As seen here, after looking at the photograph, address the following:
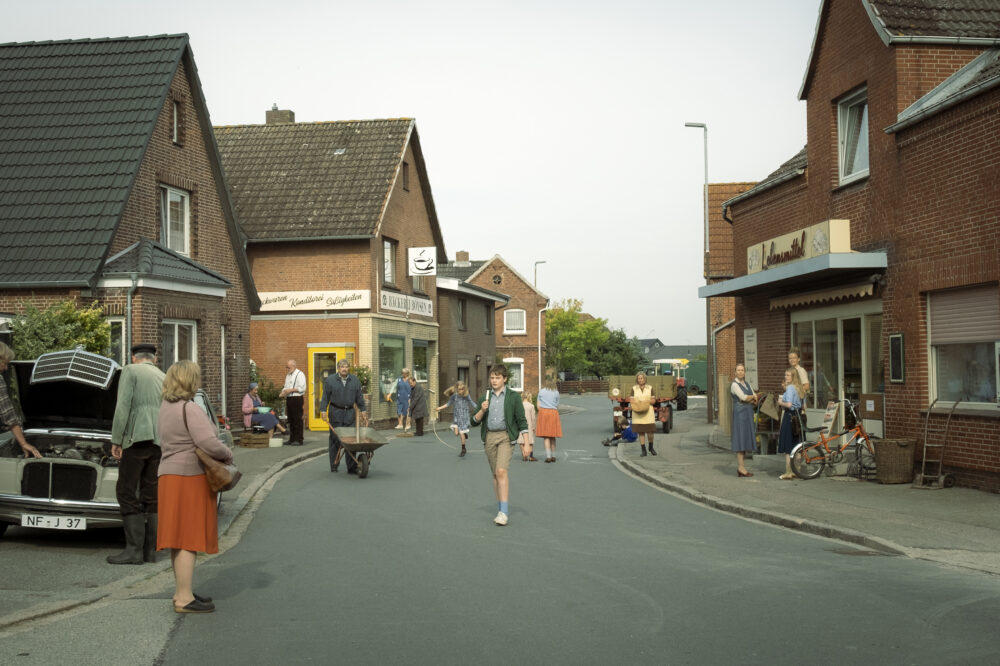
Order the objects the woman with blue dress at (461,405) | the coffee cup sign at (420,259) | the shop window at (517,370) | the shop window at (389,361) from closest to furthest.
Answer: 1. the woman with blue dress at (461,405)
2. the shop window at (389,361)
3. the coffee cup sign at (420,259)
4. the shop window at (517,370)

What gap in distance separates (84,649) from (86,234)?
15074mm

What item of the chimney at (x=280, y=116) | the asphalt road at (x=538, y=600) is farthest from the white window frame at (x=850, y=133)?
the chimney at (x=280, y=116)

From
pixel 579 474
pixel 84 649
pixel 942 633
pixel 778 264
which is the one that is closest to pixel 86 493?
pixel 84 649

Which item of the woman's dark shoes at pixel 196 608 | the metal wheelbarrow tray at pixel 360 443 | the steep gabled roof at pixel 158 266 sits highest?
the steep gabled roof at pixel 158 266

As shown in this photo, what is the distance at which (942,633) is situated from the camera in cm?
639

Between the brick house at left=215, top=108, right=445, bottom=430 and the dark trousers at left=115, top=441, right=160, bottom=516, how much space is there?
21644 mm

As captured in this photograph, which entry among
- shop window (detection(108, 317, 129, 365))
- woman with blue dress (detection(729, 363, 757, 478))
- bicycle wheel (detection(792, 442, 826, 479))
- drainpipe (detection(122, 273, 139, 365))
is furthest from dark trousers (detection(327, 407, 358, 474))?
bicycle wheel (detection(792, 442, 826, 479))

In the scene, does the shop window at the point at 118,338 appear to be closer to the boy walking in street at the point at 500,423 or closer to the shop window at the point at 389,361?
the boy walking in street at the point at 500,423

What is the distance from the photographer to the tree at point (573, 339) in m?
104

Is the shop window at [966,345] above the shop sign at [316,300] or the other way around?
the other way around

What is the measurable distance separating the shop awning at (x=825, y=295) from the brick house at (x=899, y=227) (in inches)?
1.5

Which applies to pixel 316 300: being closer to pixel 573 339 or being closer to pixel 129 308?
pixel 129 308

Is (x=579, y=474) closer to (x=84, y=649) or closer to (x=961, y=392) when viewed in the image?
(x=961, y=392)

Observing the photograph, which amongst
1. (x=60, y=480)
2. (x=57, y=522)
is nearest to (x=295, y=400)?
(x=60, y=480)
